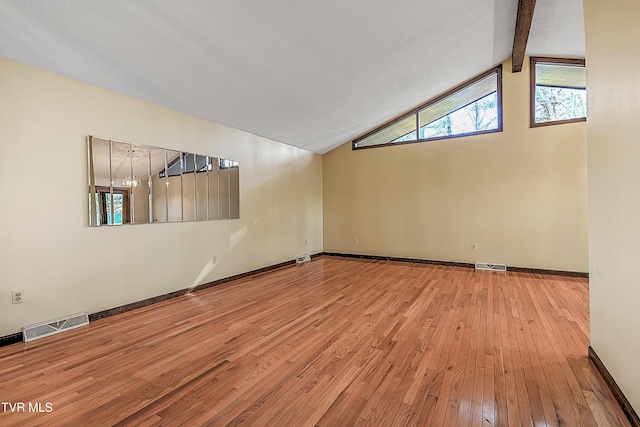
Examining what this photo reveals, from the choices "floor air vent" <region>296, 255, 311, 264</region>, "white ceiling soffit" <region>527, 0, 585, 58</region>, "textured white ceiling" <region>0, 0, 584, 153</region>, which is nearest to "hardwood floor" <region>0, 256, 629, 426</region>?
"floor air vent" <region>296, 255, 311, 264</region>

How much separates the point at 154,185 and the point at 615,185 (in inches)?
165

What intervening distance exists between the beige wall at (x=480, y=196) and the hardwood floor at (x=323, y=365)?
1.52 metres

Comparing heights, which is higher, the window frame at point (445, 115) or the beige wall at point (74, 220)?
the window frame at point (445, 115)

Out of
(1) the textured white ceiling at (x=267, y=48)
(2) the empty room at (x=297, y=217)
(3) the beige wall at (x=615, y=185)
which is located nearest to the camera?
(3) the beige wall at (x=615, y=185)

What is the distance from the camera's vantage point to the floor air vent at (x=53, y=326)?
8.12 feet

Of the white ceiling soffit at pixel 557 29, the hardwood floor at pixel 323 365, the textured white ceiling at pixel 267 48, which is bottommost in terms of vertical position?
the hardwood floor at pixel 323 365

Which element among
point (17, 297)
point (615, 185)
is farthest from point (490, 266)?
point (17, 297)

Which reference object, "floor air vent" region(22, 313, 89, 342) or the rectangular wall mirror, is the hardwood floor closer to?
"floor air vent" region(22, 313, 89, 342)

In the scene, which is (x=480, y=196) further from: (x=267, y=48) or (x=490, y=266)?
(x=267, y=48)

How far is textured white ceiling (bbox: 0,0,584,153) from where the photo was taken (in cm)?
224

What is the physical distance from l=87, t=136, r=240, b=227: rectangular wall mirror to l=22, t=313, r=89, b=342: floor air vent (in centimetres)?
93

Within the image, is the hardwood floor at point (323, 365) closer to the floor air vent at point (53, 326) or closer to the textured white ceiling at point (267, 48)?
the floor air vent at point (53, 326)

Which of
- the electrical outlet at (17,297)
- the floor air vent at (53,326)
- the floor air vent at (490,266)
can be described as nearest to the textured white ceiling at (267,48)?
the electrical outlet at (17,297)

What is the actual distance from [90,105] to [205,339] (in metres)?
2.66
